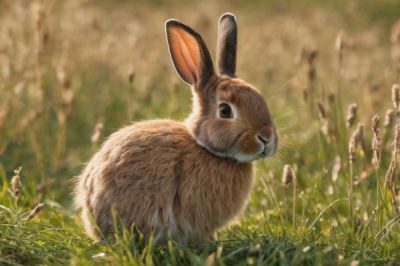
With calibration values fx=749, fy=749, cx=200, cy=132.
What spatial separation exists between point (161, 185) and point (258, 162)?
1598 mm

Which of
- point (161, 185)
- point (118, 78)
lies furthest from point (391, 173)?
point (118, 78)

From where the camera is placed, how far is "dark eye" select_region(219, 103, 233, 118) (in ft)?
14.1

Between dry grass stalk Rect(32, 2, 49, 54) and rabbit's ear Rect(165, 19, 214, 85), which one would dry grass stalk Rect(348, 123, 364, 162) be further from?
dry grass stalk Rect(32, 2, 49, 54)

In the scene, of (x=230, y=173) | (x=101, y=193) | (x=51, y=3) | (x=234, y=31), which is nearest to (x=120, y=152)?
(x=101, y=193)

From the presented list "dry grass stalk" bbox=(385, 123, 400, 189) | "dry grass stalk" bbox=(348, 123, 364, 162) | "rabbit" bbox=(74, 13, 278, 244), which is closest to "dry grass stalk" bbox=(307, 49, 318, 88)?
"rabbit" bbox=(74, 13, 278, 244)

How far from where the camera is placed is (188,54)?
4594 millimetres

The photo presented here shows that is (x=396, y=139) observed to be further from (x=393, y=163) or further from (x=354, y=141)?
(x=354, y=141)

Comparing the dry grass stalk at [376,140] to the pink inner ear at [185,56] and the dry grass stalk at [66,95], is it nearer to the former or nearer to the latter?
the pink inner ear at [185,56]

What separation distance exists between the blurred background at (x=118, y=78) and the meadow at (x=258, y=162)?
21mm

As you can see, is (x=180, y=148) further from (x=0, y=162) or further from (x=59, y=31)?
(x=59, y=31)

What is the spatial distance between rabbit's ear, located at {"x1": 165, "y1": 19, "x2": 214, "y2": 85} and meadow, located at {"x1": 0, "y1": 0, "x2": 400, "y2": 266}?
2.19 feet

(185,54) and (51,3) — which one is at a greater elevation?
(51,3)

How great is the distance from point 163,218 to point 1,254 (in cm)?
86

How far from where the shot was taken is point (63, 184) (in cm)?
589
